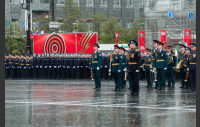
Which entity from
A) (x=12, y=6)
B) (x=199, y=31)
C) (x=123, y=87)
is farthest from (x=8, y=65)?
(x=12, y=6)

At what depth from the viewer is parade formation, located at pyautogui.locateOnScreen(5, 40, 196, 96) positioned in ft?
65.2

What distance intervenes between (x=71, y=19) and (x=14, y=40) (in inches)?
357

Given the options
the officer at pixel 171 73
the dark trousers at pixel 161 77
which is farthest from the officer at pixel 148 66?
the dark trousers at pixel 161 77

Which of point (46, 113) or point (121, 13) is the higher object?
point (121, 13)

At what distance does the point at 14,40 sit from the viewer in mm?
58250

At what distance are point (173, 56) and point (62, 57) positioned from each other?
12180 millimetres

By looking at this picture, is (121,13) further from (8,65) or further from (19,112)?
(19,112)

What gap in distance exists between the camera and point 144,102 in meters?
14.3

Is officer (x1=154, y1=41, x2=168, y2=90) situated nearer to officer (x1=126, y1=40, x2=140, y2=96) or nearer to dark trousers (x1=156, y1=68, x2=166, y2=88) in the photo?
dark trousers (x1=156, y1=68, x2=166, y2=88)

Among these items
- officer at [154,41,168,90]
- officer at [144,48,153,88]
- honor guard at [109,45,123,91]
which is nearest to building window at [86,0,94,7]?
officer at [144,48,153,88]

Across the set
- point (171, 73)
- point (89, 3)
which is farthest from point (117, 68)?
point (89, 3)

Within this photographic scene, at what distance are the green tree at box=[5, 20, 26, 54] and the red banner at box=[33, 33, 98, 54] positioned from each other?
72.6 ft

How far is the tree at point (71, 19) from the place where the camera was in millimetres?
62500

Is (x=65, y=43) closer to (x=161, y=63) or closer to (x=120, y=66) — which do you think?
(x=120, y=66)
